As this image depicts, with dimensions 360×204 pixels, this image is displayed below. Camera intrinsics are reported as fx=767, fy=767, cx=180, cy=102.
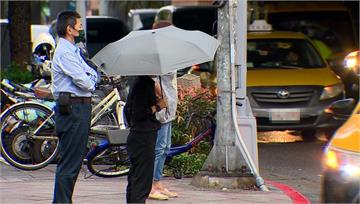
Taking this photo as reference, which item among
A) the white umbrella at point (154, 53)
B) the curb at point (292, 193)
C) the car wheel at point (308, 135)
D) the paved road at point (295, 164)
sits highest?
the white umbrella at point (154, 53)

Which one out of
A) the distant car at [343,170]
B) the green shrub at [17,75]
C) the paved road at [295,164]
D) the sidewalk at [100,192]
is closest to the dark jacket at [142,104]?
the sidewalk at [100,192]

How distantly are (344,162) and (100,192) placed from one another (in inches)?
135

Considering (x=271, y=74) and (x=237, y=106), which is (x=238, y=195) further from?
(x=271, y=74)

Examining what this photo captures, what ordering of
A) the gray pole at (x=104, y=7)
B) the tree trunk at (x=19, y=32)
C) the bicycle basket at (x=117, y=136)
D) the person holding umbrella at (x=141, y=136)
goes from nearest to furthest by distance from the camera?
the person holding umbrella at (x=141, y=136), the bicycle basket at (x=117, y=136), the tree trunk at (x=19, y=32), the gray pole at (x=104, y=7)


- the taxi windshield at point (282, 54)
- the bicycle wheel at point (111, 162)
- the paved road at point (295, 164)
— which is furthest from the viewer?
the taxi windshield at point (282, 54)

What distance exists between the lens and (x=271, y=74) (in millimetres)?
13055

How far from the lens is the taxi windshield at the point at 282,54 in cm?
1366

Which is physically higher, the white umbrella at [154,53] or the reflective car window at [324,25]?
the white umbrella at [154,53]

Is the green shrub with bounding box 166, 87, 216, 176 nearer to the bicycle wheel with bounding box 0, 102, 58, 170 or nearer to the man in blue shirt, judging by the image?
the bicycle wheel with bounding box 0, 102, 58, 170

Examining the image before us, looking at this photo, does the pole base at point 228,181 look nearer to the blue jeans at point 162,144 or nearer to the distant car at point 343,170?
the blue jeans at point 162,144

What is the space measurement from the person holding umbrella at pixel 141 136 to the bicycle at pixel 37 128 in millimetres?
2331

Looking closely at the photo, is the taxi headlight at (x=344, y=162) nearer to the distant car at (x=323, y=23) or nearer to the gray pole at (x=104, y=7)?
the distant car at (x=323, y=23)

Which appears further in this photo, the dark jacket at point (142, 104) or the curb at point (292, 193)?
the curb at point (292, 193)

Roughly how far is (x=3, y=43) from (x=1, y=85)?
196 inches
